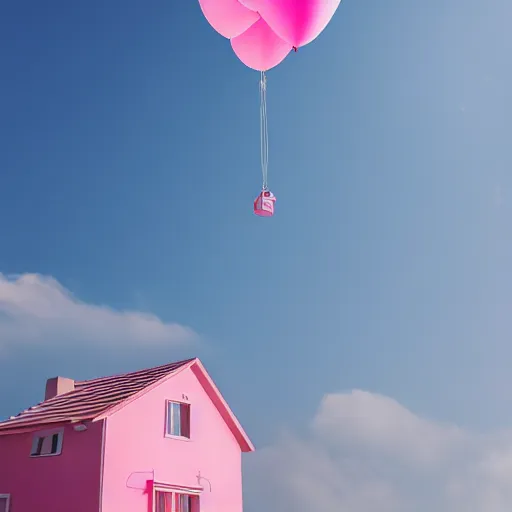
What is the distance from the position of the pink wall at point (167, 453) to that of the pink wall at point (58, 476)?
37cm

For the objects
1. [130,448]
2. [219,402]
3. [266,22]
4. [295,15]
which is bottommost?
[130,448]

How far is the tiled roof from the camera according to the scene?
21.2 meters

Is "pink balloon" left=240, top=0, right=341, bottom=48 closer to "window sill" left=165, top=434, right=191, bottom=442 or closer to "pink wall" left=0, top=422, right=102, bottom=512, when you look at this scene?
"pink wall" left=0, top=422, right=102, bottom=512

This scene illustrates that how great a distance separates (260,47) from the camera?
16875 mm

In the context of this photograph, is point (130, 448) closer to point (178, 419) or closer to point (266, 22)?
point (178, 419)

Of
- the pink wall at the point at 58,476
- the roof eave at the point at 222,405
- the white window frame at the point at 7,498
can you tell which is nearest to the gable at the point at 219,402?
the roof eave at the point at 222,405

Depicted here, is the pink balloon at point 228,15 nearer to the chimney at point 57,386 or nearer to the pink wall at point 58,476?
the pink wall at point 58,476

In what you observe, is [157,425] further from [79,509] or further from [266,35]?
[266,35]

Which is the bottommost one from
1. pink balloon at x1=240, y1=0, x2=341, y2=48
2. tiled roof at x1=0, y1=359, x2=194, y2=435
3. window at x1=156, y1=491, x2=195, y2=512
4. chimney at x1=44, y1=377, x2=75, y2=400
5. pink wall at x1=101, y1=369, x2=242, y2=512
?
window at x1=156, y1=491, x2=195, y2=512

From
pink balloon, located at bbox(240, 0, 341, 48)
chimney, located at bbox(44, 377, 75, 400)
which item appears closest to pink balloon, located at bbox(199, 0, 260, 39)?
pink balloon, located at bbox(240, 0, 341, 48)

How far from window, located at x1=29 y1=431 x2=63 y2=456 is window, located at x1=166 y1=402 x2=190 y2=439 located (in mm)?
3050

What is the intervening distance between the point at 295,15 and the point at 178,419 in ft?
42.4

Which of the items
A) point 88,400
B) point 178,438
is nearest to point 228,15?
point 88,400

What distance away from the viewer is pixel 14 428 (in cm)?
2227
